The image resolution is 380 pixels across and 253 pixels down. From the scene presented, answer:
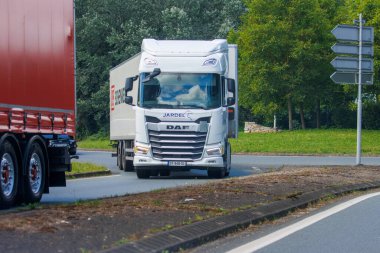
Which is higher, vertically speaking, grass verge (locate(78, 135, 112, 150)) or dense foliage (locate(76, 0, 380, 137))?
dense foliage (locate(76, 0, 380, 137))

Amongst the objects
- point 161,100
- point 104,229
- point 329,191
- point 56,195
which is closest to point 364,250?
point 104,229

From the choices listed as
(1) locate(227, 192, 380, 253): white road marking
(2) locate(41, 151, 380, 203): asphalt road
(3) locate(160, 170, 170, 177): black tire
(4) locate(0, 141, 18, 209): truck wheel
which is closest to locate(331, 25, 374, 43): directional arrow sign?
(2) locate(41, 151, 380, 203): asphalt road

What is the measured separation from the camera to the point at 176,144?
24.7 metres

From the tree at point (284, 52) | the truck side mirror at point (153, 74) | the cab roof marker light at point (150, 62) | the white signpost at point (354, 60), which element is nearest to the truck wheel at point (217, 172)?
the truck side mirror at point (153, 74)

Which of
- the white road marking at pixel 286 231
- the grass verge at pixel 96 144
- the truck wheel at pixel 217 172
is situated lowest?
the grass verge at pixel 96 144

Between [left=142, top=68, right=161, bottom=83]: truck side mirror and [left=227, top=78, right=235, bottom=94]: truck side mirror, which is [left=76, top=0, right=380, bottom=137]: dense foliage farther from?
[left=142, top=68, right=161, bottom=83]: truck side mirror

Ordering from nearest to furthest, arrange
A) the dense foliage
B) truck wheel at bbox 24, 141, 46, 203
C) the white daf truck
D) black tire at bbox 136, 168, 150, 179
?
truck wheel at bbox 24, 141, 46, 203
the white daf truck
black tire at bbox 136, 168, 150, 179
the dense foliage

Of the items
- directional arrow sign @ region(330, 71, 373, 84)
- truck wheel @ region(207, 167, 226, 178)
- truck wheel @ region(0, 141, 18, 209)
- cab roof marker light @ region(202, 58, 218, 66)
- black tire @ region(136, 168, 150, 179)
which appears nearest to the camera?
truck wheel @ region(0, 141, 18, 209)

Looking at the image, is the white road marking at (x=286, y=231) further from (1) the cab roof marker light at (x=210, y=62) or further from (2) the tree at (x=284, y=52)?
(2) the tree at (x=284, y=52)

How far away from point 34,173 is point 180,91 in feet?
31.3

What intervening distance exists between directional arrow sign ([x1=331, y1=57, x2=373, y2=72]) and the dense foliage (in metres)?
38.3

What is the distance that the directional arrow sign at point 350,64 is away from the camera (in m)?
27.6

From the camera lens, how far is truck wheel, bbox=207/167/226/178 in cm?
2552

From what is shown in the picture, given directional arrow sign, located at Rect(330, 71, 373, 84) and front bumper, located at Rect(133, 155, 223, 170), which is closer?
front bumper, located at Rect(133, 155, 223, 170)
